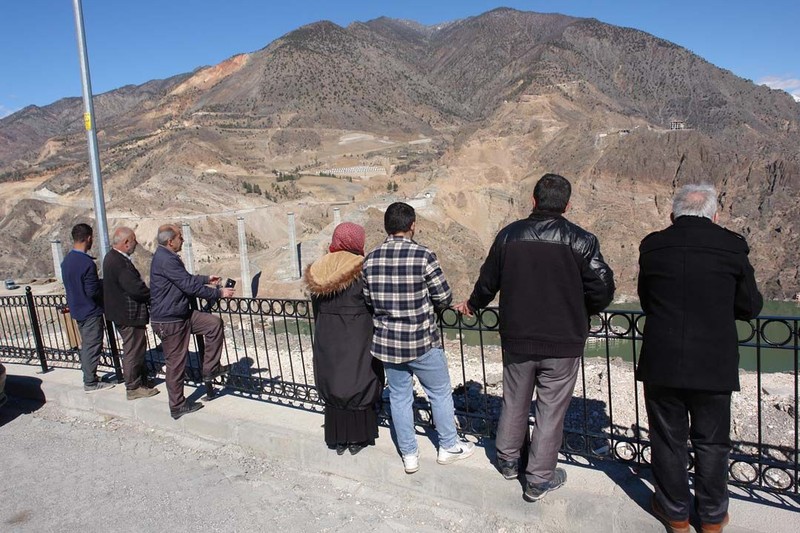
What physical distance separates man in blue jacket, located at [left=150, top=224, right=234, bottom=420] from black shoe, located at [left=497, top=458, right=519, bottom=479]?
2539mm

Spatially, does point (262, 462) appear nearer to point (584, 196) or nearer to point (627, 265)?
point (627, 265)

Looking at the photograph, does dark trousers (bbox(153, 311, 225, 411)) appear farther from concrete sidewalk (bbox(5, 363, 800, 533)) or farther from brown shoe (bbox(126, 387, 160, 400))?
brown shoe (bbox(126, 387, 160, 400))

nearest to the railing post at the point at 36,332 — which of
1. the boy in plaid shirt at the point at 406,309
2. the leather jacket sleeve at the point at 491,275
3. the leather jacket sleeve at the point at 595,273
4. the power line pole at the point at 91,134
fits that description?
the power line pole at the point at 91,134

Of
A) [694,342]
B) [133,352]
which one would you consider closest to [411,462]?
[694,342]

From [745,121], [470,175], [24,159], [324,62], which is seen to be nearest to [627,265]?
[470,175]

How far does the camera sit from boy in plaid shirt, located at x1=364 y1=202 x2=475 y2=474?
324 cm

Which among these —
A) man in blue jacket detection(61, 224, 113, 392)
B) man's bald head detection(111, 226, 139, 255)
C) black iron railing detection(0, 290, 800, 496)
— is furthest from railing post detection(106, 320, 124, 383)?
man's bald head detection(111, 226, 139, 255)

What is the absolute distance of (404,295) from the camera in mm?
3242

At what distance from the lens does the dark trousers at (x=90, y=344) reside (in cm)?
542

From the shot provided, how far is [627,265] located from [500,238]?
111ft

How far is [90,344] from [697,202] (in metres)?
5.28

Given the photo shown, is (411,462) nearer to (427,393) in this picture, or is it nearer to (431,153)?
(427,393)

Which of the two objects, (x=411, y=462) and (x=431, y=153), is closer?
(x=411, y=462)

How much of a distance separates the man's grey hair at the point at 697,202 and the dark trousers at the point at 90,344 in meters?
5.11
